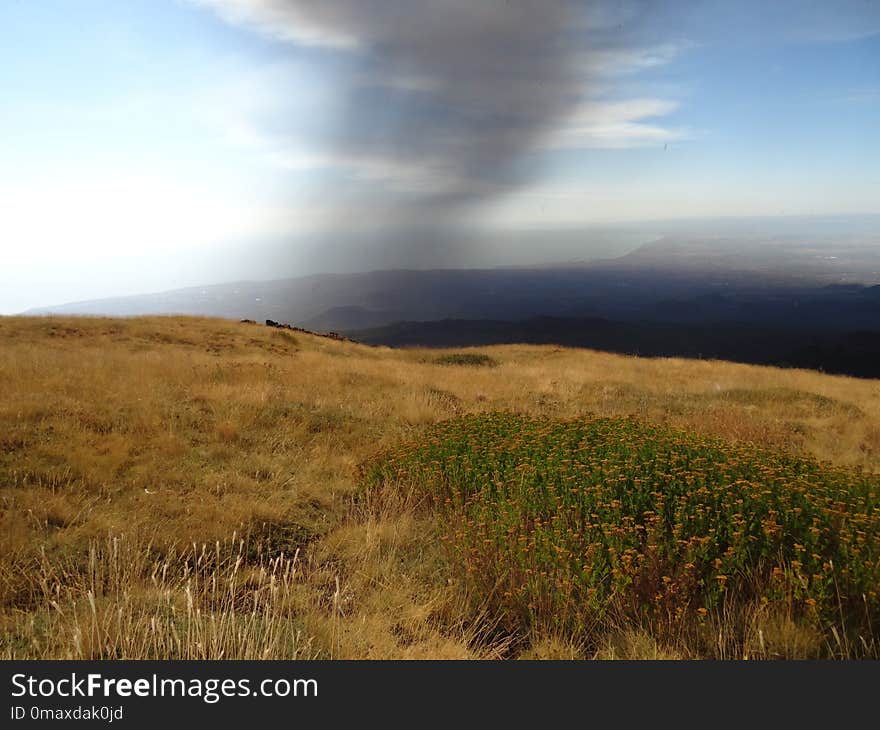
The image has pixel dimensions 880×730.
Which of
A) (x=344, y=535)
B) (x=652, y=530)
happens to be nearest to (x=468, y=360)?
(x=344, y=535)

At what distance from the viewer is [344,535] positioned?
207 inches

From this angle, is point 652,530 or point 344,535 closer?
point 652,530

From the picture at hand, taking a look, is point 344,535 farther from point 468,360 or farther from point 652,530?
point 468,360

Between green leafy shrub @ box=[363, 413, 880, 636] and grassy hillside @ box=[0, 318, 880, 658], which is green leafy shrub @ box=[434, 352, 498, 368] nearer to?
grassy hillside @ box=[0, 318, 880, 658]

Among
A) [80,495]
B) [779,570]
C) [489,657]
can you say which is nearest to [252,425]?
[80,495]

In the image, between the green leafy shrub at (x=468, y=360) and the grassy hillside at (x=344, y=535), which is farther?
the green leafy shrub at (x=468, y=360)

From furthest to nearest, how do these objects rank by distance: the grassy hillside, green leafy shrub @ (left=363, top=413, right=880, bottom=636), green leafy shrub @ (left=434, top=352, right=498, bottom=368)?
green leafy shrub @ (left=434, top=352, right=498, bottom=368), green leafy shrub @ (left=363, top=413, right=880, bottom=636), the grassy hillside

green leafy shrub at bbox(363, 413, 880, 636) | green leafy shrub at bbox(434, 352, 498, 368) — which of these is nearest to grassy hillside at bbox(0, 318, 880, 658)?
green leafy shrub at bbox(363, 413, 880, 636)

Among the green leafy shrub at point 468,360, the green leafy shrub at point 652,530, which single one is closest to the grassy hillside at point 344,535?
the green leafy shrub at point 652,530

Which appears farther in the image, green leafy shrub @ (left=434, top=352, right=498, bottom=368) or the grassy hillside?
green leafy shrub @ (left=434, top=352, right=498, bottom=368)

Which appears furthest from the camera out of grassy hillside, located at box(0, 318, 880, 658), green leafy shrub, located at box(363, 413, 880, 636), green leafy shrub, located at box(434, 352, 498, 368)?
green leafy shrub, located at box(434, 352, 498, 368)

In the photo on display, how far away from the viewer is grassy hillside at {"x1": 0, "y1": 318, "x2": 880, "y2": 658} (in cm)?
336

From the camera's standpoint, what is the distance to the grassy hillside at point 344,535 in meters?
3.36

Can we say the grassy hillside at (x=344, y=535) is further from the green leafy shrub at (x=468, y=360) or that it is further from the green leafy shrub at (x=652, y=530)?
the green leafy shrub at (x=468, y=360)
